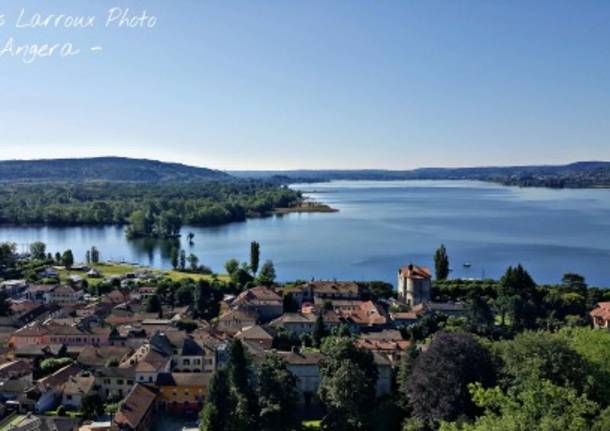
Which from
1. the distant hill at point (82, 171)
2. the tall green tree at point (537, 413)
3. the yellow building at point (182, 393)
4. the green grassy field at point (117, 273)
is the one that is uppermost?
the distant hill at point (82, 171)

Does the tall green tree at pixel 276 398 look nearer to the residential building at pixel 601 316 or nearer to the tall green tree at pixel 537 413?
the tall green tree at pixel 537 413

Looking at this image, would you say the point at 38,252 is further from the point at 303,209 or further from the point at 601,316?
the point at 303,209

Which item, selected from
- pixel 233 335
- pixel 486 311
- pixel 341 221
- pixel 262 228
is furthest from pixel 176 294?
pixel 341 221

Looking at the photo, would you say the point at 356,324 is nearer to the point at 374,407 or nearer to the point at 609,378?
the point at 374,407

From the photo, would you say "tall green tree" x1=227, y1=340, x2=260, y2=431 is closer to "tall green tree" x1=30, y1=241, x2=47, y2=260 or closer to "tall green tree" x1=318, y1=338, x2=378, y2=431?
"tall green tree" x1=318, y1=338, x2=378, y2=431

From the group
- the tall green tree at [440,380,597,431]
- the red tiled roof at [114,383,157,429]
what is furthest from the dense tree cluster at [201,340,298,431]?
the tall green tree at [440,380,597,431]

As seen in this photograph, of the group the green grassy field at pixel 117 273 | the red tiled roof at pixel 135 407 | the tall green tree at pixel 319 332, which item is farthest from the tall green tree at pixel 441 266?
the red tiled roof at pixel 135 407

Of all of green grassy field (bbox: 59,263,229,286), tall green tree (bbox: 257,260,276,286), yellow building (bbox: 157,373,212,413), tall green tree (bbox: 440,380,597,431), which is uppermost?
tall green tree (bbox: 440,380,597,431)
